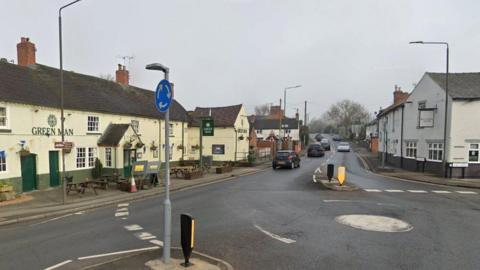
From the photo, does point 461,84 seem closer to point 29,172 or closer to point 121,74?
point 121,74

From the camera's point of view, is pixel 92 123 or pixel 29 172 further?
pixel 92 123

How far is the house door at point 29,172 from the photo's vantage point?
670 inches

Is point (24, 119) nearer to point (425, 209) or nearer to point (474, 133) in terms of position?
point (425, 209)

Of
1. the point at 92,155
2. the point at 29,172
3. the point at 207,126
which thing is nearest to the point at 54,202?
the point at 29,172

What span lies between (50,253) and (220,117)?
107ft

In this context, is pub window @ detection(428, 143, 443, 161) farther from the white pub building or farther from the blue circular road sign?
the blue circular road sign

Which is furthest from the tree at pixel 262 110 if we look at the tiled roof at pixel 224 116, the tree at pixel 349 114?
the tiled roof at pixel 224 116

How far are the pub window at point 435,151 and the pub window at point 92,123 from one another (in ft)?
82.0

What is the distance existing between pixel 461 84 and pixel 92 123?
27.4 meters

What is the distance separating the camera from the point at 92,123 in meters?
21.7

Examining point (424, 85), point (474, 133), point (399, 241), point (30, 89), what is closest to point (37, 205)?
point (30, 89)

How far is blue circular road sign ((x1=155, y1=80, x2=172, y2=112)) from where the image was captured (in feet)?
21.5

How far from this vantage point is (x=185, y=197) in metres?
16.0

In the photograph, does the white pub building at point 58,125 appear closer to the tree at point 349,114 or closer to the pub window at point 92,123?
the pub window at point 92,123
